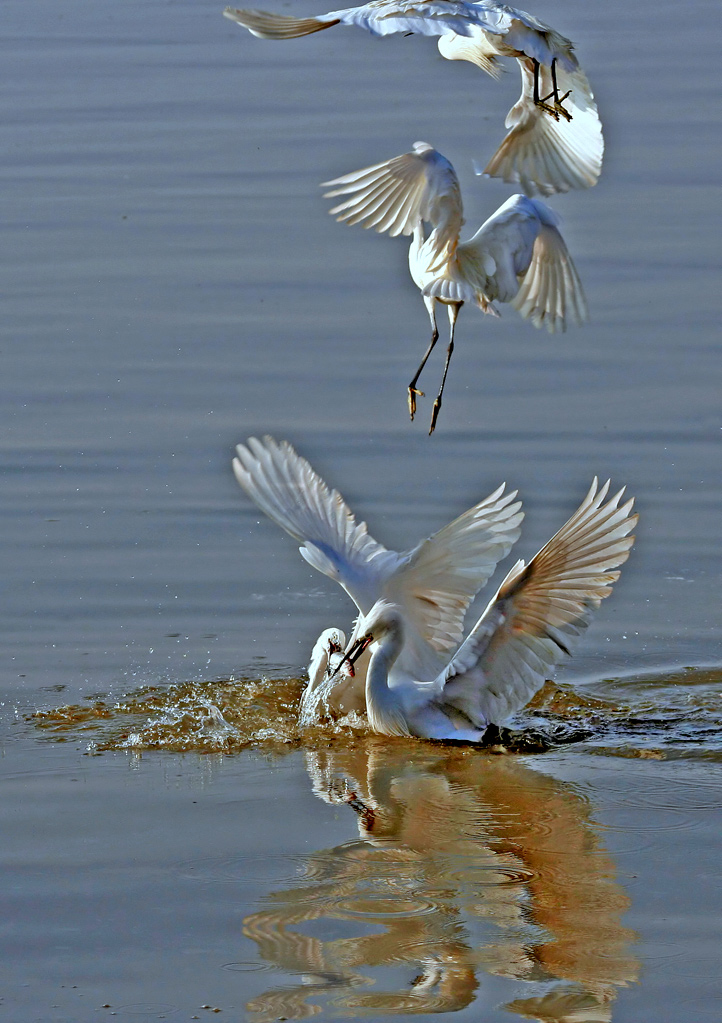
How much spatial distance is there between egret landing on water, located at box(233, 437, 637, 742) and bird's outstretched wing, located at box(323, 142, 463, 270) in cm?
116

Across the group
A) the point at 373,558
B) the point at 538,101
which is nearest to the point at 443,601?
the point at 373,558

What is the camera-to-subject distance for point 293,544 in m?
9.59

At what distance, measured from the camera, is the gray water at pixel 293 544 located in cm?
561

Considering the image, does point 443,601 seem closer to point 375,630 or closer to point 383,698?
point 375,630

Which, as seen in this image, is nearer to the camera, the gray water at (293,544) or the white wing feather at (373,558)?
the gray water at (293,544)

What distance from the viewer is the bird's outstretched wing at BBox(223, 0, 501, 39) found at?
23.1 ft

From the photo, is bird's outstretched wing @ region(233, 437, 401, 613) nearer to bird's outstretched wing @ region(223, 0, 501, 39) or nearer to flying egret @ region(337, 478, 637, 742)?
flying egret @ region(337, 478, 637, 742)

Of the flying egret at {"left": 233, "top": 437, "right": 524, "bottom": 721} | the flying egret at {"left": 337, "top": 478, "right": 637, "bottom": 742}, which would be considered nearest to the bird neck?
the flying egret at {"left": 337, "top": 478, "right": 637, "bottom": 742}

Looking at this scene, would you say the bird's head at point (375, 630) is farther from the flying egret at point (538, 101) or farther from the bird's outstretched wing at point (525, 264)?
the flying egret at point (538, 101)

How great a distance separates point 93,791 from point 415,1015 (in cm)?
219

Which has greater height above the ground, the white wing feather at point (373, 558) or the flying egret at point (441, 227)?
the flying egret at point (441, 227)

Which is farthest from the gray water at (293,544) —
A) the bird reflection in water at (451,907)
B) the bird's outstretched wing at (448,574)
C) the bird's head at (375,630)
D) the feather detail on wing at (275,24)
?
the feather detail on wing at (275,24)

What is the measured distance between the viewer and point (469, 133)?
15344mm

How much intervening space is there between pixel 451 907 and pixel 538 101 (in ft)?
13.4
